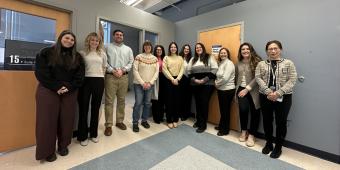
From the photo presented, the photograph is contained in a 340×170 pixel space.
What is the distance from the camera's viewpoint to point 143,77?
3016 millimetres

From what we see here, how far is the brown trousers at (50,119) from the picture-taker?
6.35 ft

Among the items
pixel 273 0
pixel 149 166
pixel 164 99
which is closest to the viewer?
pixel 149 166

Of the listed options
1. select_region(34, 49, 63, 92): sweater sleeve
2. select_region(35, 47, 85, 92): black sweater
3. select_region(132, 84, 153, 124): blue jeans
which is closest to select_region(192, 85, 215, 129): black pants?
select_region(132, 84, 153, 124): blue jeans

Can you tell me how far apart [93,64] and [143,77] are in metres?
0.84

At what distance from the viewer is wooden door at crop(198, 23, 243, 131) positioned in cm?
320

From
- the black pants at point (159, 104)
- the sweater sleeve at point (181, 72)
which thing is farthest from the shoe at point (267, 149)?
the black pants at point (159, 104)

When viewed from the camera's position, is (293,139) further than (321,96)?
Yes

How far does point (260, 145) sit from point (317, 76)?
1193mm

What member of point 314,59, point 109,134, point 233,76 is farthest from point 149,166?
point 314,59

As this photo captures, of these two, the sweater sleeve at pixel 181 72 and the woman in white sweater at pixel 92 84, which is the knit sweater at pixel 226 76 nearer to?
the sweater sleeve at pixel 181 72

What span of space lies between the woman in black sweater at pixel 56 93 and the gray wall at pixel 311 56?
274 centimetres

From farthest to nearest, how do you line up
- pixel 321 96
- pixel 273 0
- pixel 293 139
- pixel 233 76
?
pixel 233 76
pixel 273 0
pixel 293 139
pixel 321 96

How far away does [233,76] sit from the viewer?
295 centimetres

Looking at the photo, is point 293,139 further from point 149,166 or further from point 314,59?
point 149,166
